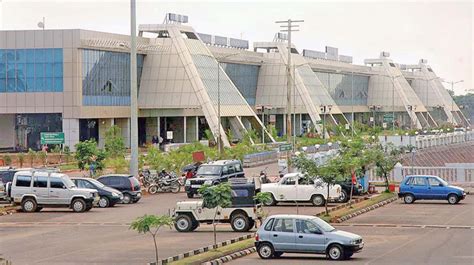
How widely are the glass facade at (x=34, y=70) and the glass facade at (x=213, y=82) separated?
17621 millimetres

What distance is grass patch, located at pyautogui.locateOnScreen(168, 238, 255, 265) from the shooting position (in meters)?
30.1

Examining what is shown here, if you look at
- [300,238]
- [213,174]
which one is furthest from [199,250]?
[213,174]

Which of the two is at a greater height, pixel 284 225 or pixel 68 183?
pixel 68 183

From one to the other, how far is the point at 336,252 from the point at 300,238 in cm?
126

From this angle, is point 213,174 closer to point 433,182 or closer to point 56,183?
point 56,183

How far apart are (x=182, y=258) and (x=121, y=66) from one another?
7840 cm

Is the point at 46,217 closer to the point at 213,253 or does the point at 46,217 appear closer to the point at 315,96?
the point at 213,253

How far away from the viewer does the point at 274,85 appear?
456 ft

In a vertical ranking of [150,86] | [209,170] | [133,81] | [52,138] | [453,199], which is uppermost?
[150,86]

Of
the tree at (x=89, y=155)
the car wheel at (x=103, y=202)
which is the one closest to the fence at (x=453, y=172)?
the tree at (x=89, y=155)

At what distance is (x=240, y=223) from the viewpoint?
39.6m

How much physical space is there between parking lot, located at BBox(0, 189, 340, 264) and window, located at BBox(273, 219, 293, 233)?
334cm

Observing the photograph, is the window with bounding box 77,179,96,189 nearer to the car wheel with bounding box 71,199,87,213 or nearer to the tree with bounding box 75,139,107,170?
the car wheel with bounding box 71,199,87,213

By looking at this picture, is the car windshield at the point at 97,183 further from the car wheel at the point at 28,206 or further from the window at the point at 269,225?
the window at the point at 269,225
